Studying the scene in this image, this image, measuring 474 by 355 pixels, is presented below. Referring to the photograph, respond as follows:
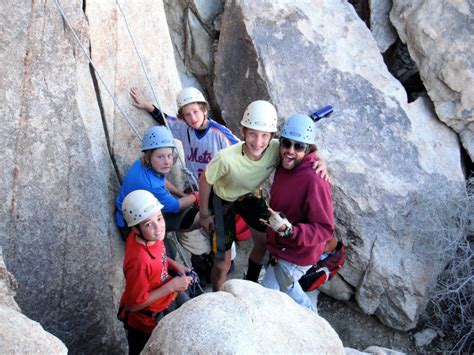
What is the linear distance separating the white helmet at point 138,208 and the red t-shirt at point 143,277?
0.18 metres

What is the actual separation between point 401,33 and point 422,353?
4475 millimetres

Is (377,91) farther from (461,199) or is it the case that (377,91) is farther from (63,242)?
(63,242)

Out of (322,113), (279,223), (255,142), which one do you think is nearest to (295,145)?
(255,142)

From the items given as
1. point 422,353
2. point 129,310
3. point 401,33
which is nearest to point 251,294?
point 129,310

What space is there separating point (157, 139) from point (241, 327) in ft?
7.78

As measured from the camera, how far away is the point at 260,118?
4609mm

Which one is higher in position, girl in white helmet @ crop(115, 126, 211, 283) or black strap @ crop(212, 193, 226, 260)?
girl in white helmet @ crop(115, 126, 211, 283)

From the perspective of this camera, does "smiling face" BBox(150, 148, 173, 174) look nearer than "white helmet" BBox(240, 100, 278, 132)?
No

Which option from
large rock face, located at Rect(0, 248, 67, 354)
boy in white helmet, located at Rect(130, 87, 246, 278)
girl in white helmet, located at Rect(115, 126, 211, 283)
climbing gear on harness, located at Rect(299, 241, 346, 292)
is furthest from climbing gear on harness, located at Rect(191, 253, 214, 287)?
large rock face, located at Rect(0, 248, 67, 354)

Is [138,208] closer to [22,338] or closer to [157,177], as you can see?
[157,177]

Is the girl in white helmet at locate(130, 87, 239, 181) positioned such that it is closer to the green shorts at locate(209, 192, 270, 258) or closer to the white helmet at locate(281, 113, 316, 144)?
the green shorts at locate(209, 192, 270, 258)

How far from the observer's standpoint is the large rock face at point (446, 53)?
7.12m

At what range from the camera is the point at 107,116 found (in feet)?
17.1

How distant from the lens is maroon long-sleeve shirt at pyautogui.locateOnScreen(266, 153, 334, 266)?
4.37m
